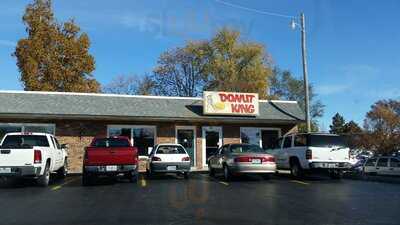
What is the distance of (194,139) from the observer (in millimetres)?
28969

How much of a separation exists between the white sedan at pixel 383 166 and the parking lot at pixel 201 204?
13.2 meters

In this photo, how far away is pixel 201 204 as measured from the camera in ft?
40.9

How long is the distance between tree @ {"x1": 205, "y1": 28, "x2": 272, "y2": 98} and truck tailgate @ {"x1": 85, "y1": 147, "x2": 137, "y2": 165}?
37.0 metres

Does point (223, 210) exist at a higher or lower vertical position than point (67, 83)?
lower

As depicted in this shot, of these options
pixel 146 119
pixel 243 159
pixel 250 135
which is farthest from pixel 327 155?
pixel 146 119

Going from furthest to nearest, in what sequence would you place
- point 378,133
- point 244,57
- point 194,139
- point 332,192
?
point 244,57 < point 378,133 < point 194,139 < point 332,192

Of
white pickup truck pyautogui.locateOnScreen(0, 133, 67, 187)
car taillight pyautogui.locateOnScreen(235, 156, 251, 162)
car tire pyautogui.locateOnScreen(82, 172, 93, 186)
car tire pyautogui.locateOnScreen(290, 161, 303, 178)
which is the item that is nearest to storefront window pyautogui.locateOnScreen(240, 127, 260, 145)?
car tire pyautogui.locateOnScreen(290, 161, 303, 178)

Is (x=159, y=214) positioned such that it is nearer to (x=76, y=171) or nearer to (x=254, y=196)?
(x=254, y=196)

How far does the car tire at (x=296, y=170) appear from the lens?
21375 mm

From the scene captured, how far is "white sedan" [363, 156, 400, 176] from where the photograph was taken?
29.5 metres

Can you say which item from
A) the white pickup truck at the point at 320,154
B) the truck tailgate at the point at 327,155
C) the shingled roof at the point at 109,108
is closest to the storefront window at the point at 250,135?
the shingled roof at the point at 109,108

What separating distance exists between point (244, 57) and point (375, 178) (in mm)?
37431

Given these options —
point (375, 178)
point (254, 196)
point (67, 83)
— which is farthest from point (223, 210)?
point (67, 83)

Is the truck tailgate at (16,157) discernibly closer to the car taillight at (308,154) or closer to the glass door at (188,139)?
the car taillight at (308,154)
